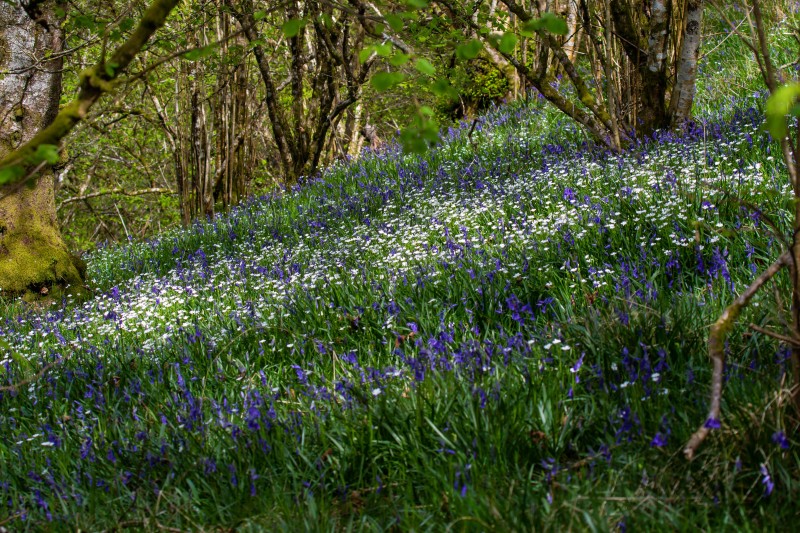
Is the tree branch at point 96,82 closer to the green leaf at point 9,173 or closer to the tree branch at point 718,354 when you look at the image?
the green leaf at point 9,173

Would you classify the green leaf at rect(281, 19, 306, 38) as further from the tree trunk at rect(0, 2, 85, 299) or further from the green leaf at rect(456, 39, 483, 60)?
the tree trunk at rect(0, 2, 85, 299)

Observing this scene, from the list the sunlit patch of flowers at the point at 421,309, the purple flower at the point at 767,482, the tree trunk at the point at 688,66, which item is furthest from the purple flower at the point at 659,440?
the tree trunk at the point at 688,66

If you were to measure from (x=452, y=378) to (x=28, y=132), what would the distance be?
5976 mm

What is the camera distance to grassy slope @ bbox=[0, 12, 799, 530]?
227cm

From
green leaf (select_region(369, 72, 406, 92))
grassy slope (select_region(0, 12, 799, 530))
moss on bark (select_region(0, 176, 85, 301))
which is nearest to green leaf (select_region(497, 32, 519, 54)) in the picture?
green leaf (select_region(369, 72, 406, 92))

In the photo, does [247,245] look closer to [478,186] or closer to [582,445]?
[478,186]

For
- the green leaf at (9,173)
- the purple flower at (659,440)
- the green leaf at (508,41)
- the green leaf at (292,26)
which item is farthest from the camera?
the green leaf at (292,26)

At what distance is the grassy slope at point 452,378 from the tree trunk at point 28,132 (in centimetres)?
84

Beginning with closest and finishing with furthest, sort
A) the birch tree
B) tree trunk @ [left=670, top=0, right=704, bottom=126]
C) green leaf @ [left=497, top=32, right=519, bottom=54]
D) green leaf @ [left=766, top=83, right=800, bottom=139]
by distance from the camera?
green leaf @ [left=766, top=83, right=800, bottom=139], green leaf @ [left=497, top=32, right=519, bottom=54], tree trunk @ [left=670, top=0, right=704, bottom=126], the birch tree

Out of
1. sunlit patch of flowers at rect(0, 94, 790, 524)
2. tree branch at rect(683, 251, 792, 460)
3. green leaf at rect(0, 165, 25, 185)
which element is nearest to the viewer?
green leaf at rect(0, 165, 25, 185)

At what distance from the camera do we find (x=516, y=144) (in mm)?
8398

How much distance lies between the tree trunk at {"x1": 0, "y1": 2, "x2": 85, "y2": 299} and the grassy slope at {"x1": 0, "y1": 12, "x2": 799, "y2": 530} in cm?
84

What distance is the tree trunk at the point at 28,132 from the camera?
22.3 feet

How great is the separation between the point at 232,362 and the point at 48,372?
1.40 metres
